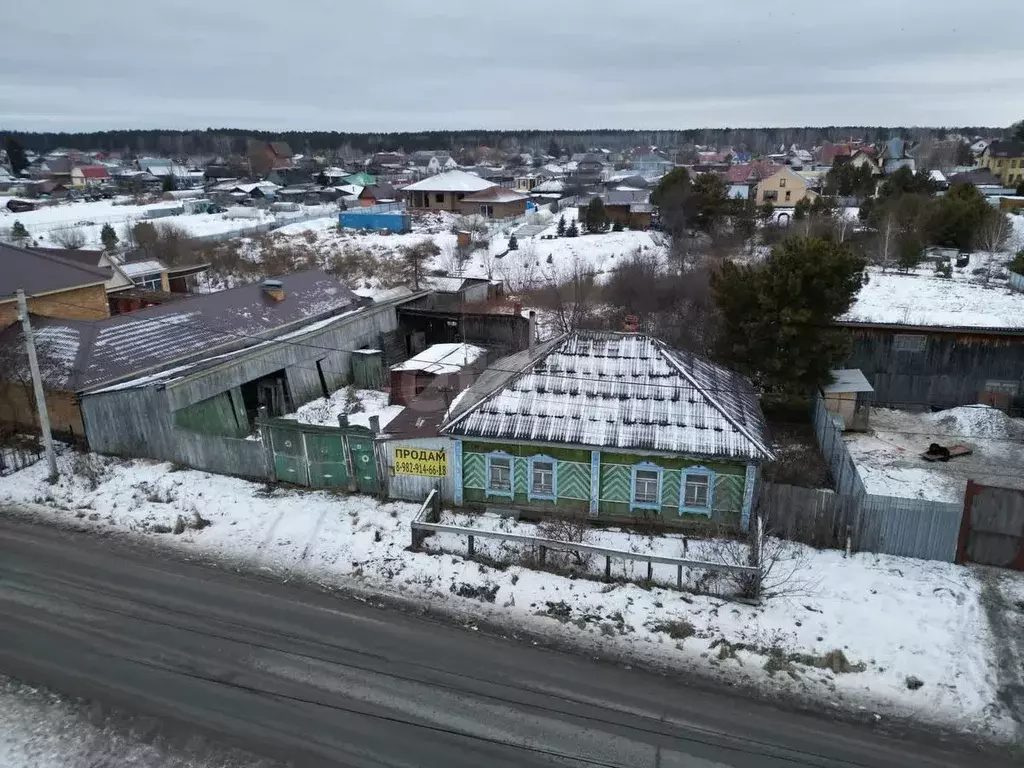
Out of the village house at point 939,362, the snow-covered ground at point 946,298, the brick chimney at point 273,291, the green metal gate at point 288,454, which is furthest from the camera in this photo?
the brick chimney at point 273,291

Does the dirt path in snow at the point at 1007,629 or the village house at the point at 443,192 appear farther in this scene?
the village house at the point at 443,192

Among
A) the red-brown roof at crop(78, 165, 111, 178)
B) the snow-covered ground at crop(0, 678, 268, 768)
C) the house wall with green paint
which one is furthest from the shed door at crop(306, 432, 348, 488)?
the red-brown roof at crop(78, 165, 111, 178)

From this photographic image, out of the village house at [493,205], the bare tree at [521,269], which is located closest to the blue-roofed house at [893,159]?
the village house at [493,205]

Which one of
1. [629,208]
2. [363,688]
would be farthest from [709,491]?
[629,208]

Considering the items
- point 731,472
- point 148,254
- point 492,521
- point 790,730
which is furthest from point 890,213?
point 148,254

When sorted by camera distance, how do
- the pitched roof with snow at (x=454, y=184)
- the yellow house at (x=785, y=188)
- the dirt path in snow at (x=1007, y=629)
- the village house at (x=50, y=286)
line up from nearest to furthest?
1. the dirt path in snow at (x=1007, y=629)
2. the village house at (x=50, y=286)
3. the yellow house at (x=785, y=188)
4. the pitched roof with snow at (x=454, y=184)

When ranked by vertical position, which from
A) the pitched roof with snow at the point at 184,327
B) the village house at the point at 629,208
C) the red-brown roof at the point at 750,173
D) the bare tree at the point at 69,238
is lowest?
the pitched roof with snow at the point at 184,327

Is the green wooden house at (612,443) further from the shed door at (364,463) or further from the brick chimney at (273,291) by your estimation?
the brick chimney at (273,291)
